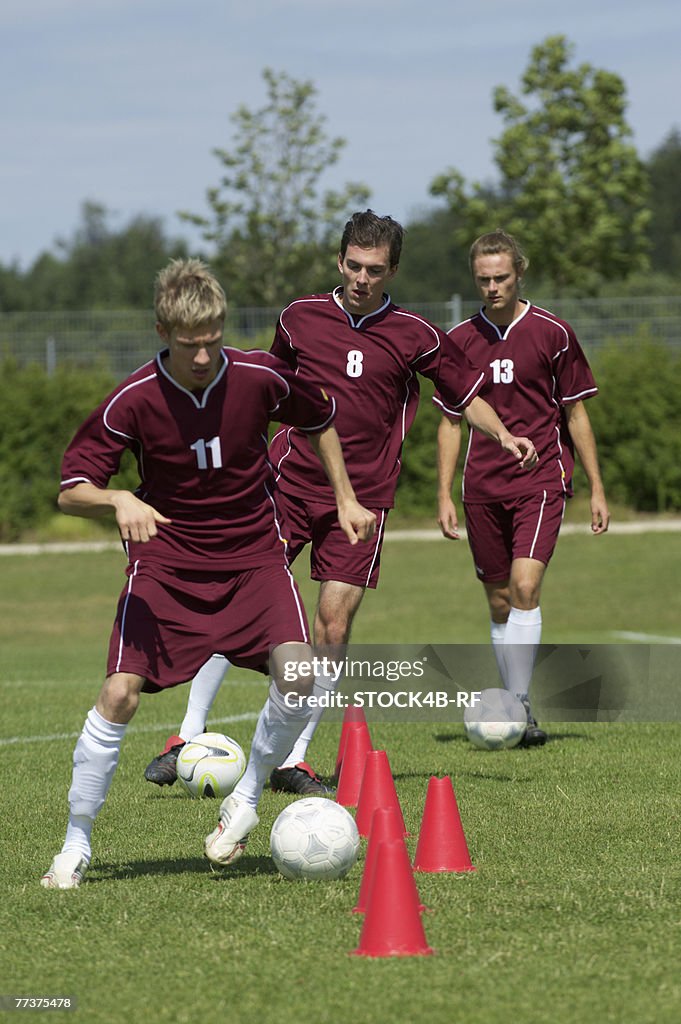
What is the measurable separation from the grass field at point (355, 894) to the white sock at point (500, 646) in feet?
1.68

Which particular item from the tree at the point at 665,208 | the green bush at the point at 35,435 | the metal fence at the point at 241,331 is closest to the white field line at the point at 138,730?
the green bush at the point at 35,435

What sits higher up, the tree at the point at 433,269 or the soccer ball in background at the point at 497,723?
the soccer ball in background at the point at 497,723

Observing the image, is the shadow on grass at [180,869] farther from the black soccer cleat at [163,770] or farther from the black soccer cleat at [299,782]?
the black soccer cleat at [163,770]

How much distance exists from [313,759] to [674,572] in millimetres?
12910

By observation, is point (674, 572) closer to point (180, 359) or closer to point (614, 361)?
point (614, 361)

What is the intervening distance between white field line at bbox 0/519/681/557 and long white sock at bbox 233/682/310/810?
1724 centimetres

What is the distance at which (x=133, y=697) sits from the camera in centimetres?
531

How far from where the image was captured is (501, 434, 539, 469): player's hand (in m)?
7.06

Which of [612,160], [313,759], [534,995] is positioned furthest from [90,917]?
[612,160]

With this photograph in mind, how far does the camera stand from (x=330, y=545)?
771 centimetres

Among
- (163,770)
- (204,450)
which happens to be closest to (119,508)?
A: (204,450)

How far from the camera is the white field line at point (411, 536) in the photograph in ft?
75.8

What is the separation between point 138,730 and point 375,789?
12.4 ft

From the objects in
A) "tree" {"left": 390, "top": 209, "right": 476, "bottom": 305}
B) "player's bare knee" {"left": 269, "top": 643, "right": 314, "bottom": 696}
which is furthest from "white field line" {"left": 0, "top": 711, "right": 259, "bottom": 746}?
"tree" {"left": 390, "top": 209, "right": 476, "bottom": 305}
